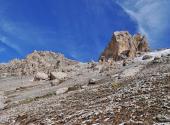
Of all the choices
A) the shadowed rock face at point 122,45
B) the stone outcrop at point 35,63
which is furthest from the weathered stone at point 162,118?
the stone outcrop at point 35,63

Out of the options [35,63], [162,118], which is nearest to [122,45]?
[35,63]

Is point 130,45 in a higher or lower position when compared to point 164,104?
higher

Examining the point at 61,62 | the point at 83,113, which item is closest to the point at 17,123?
the point at 83,113

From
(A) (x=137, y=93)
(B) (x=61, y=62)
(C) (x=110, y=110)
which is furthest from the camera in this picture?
(B) (x=61, y=62)

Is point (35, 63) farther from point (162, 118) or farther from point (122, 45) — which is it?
point (162, 118)

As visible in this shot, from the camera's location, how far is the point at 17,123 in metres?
34.9

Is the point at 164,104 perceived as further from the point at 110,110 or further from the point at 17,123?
the point at 17,123

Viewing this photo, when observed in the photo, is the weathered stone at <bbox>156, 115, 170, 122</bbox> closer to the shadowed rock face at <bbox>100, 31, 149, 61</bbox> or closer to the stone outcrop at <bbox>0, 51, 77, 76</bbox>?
the shadowed rock face at <bbox>100, 31, 149, 61</bbox>

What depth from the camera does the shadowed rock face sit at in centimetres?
12219

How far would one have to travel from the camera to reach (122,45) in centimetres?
12331

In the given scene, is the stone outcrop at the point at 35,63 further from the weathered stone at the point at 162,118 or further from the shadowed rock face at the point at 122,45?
the weathered stone at the point at 162,118

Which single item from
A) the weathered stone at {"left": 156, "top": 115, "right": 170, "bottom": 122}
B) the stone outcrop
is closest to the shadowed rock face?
the stone outcrop

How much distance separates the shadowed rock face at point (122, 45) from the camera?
401ft

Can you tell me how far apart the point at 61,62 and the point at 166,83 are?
123 m
